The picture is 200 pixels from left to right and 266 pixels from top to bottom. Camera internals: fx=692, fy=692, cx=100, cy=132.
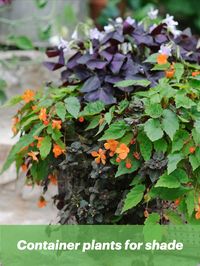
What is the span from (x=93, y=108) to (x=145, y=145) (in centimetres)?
27

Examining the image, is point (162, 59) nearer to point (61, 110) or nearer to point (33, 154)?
point (61, 110)

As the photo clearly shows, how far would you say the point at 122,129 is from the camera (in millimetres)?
2061

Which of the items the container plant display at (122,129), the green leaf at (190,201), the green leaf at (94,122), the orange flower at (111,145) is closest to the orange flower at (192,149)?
the container plant display at (122,129)

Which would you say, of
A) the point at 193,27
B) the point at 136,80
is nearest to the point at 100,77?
the point at 136,80

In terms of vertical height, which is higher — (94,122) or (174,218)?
(94,122)

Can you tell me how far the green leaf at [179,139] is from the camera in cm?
201

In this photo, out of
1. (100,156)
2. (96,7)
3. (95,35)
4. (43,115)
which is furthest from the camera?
(96,7)

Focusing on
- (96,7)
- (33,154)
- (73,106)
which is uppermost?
(73,106)

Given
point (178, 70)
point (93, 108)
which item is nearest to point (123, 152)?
point (93, 108)

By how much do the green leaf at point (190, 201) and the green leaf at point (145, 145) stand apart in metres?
0.16

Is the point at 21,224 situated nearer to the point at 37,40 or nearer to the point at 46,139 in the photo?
the point at 46,139

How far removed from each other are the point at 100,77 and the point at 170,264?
0.68 m

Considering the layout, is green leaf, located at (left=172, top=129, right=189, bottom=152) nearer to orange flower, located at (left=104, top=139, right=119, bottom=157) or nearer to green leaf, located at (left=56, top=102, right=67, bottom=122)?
orange flower, located at (left=104, top=139, right=119, bottom=157)

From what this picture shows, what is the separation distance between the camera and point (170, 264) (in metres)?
2.20
